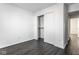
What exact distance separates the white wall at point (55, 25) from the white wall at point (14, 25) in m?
0.95

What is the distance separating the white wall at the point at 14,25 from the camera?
6.77 ft

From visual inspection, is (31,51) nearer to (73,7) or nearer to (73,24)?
(73,7)

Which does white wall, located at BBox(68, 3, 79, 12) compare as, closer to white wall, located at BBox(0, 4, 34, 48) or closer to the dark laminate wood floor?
the dark laminate wood floor

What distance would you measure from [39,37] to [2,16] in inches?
88.7

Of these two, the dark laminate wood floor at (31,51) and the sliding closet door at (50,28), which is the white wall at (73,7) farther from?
the dark laminate wood floor at (31,51)

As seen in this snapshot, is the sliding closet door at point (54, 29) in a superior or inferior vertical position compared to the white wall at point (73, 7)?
inferior

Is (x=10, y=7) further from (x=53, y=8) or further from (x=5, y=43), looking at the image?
(x=53, y=8)

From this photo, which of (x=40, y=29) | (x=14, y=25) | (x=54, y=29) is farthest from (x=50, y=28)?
(x=14, y=25)

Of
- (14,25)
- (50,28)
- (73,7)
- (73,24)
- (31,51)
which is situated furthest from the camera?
(73,24)

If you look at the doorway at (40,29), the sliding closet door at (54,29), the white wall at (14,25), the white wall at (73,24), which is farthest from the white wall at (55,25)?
the white wall at (73,24)

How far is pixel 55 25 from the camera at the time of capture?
236cm

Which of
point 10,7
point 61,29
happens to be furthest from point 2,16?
point 61,29

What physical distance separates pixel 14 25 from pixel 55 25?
5.43 feet

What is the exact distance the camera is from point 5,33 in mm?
2123
